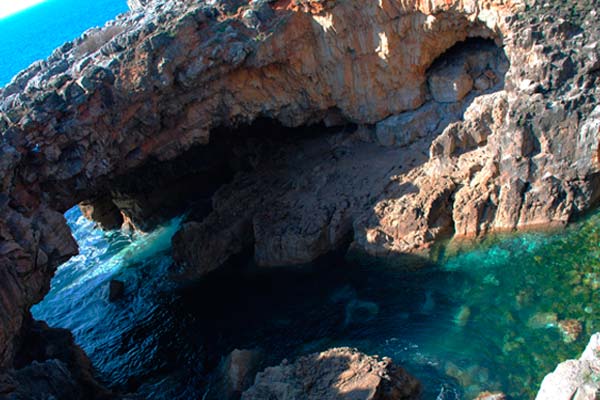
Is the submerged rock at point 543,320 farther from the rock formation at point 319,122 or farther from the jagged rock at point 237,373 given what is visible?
the jagged rock at point 237,373

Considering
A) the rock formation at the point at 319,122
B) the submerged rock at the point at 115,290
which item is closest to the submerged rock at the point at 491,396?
the rock formation at the point at 319,122

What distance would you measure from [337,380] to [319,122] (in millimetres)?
15160

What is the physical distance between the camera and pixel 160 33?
2209 centimetres

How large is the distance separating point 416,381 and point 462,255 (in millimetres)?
6488

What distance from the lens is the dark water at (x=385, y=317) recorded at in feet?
55.2

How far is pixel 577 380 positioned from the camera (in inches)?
483

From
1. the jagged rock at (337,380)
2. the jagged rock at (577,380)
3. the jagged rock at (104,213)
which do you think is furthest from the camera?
the jagged rock at (104,213)

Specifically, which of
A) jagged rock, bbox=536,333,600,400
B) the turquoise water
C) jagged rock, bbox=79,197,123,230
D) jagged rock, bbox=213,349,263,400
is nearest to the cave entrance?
jagged rock, bbox=536,333,600,400

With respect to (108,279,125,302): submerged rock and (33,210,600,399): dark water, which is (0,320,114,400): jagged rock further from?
(108,279,125,302): submerged rock

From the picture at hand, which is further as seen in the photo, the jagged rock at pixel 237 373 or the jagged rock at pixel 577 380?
the jagged rock at pixel 237 373

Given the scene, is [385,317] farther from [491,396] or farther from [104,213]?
[104,213]

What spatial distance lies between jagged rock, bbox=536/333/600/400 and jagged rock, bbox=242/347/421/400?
13.9 ft

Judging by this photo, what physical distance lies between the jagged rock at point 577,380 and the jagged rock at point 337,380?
4.23 meters

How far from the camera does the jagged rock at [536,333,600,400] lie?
11961 millimetres
